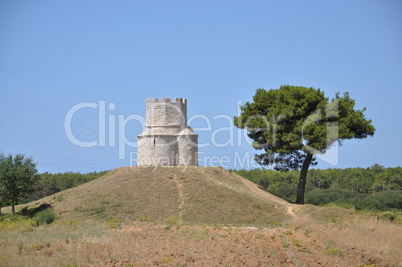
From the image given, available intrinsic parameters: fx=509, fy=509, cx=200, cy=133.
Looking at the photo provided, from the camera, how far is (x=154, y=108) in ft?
145

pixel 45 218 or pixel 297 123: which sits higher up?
pixel 297 123

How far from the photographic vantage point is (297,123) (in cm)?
4184

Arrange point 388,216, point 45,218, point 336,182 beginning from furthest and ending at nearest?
point 336,182, point 388,216, point 45,218

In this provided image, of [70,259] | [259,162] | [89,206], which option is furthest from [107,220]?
[259,162]

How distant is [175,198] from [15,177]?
14396 millimetres

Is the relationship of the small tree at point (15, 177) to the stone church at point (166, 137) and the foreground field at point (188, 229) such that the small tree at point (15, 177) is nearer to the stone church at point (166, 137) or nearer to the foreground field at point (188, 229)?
the foreground field at point (188, 229)

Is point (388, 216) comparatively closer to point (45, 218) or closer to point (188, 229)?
point (188, 229)

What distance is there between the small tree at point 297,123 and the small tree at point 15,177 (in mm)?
18312

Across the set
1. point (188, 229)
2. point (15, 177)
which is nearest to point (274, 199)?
point (188, 229)

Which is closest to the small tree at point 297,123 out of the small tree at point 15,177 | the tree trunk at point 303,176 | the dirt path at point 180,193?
the tree trunk at point 303,176

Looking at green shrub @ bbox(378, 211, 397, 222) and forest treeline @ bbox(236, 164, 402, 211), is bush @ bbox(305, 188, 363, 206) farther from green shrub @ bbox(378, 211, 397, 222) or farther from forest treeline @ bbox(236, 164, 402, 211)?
green shrub @ bbox(378, 211, 397, 222)

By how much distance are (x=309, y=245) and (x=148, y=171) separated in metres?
22.7

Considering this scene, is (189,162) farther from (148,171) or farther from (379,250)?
(379,250)

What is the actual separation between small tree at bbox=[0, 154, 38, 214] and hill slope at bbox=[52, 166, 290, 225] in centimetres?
345
